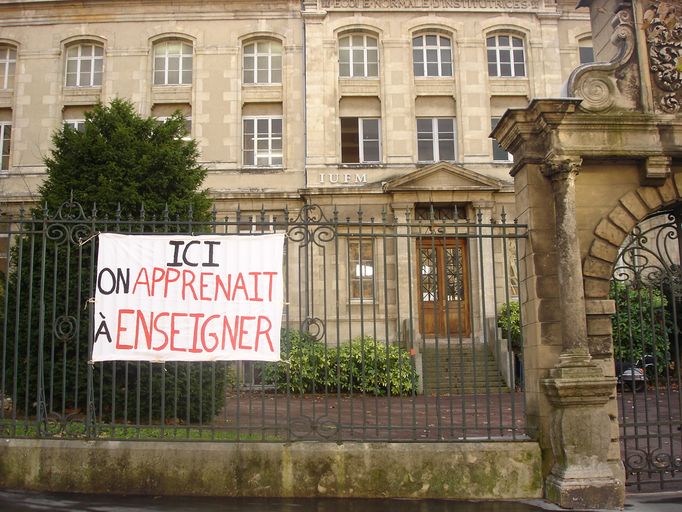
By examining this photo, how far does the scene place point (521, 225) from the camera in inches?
295

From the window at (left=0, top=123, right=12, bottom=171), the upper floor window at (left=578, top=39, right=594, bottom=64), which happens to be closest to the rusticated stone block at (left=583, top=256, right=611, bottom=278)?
the upper floor window at (left=578, top=39, right=594, bottom=64)

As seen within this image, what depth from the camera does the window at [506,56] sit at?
2303 cm

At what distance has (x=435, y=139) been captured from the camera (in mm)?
22484

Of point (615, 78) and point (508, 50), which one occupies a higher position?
point (508, 50)

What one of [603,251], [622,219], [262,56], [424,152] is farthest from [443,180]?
[603,251]

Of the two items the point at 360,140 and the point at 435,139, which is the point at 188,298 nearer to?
the point at 360,140

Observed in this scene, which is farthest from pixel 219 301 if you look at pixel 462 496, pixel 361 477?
pixel 462 496

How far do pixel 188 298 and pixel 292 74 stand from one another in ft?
54.6

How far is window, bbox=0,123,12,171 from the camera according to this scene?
2269 cm

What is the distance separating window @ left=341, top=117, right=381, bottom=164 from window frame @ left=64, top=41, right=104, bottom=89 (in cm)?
870

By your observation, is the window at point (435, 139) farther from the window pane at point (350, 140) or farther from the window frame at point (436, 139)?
the window pane at point (350, 140)

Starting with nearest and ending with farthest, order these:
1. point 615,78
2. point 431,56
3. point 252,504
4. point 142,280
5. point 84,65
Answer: point 252,504, point 142,280, point 615,78, point 431,56, point 84,65

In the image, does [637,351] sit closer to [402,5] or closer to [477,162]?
[477,162]

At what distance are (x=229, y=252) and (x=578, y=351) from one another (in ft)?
12.9
